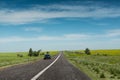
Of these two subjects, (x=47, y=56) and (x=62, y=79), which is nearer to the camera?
(x=62, y=79)

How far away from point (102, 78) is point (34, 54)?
325 feet

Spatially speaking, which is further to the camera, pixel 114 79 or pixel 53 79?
pixel 114 79

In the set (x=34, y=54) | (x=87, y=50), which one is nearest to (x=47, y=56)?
(x=34, y=54)

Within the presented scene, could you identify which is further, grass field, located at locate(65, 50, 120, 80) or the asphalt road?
grass field, located at locate(65, 50, 120, 80)

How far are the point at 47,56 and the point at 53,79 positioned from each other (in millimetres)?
51665

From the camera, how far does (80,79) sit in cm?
1577

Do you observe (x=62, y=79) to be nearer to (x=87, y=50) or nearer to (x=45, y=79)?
(x=45, y=79)

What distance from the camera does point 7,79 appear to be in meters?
15.4

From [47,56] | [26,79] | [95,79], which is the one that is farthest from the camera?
[47,56]

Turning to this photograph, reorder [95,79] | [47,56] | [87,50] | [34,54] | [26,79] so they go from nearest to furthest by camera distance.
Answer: [26,79], [95,79], [47,56], [34,54], [87,50]

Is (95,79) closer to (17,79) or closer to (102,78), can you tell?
(102,78)

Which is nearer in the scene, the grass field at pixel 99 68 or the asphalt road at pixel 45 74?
the asphalt road at pixel 45 74

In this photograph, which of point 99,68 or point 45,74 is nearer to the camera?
point 45,74

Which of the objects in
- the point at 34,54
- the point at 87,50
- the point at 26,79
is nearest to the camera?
the point at 26,79
